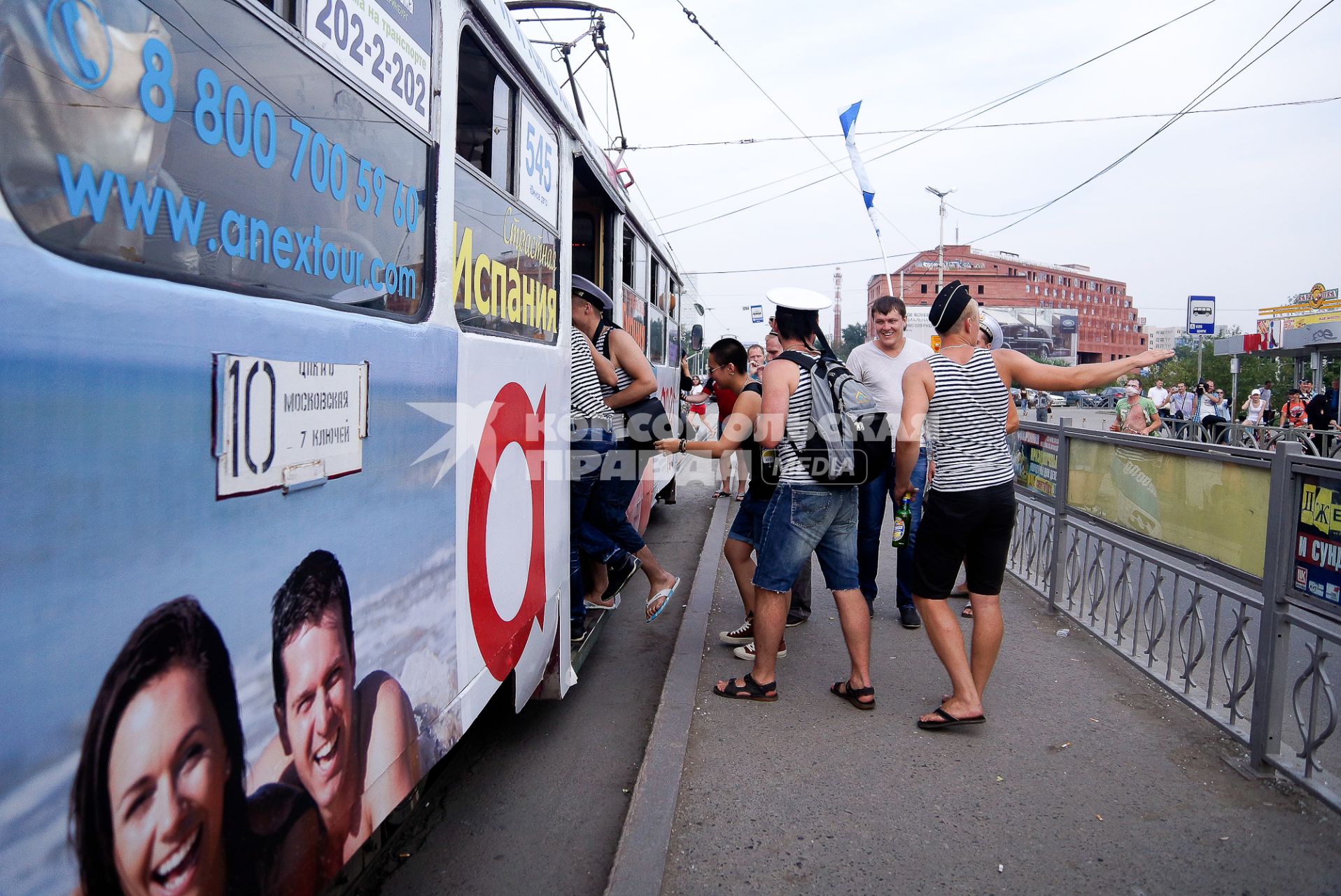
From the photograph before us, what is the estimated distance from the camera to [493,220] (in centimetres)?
294

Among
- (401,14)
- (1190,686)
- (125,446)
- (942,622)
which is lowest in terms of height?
(1190,686)

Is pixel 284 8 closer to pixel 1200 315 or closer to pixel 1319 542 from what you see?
pixel 1319 542

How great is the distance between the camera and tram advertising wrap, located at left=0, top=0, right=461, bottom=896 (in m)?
1.14

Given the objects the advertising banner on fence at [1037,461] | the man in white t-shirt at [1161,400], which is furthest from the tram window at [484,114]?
the man in white t-shirt at [1161,400]

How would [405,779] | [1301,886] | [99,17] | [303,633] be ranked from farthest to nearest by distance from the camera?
1. [1301,886]
2. [405,779]
3. [303,633]
4. [99,17]

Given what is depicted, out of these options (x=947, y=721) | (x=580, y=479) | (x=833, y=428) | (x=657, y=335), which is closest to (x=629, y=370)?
(x=580, y=479)

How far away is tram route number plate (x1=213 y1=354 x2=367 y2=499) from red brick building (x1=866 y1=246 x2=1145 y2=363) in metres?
83.9

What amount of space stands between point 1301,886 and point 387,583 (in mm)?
2815

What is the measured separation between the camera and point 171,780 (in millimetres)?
1363

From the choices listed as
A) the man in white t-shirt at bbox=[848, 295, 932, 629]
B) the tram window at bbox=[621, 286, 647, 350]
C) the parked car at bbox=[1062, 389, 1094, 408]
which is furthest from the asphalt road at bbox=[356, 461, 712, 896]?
the parked car at bbox=[1062, 389, 1094, 408]

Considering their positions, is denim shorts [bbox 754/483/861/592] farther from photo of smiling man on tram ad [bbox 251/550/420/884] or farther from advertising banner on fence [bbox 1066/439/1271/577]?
photo of smiling man on tram ad [bbox 251/550/420/884]

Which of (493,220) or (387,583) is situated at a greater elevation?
(493,220)

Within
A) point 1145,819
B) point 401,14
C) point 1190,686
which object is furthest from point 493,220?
point 1190,686

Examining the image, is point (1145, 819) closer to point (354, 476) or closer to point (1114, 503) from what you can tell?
point (1114, 503)
